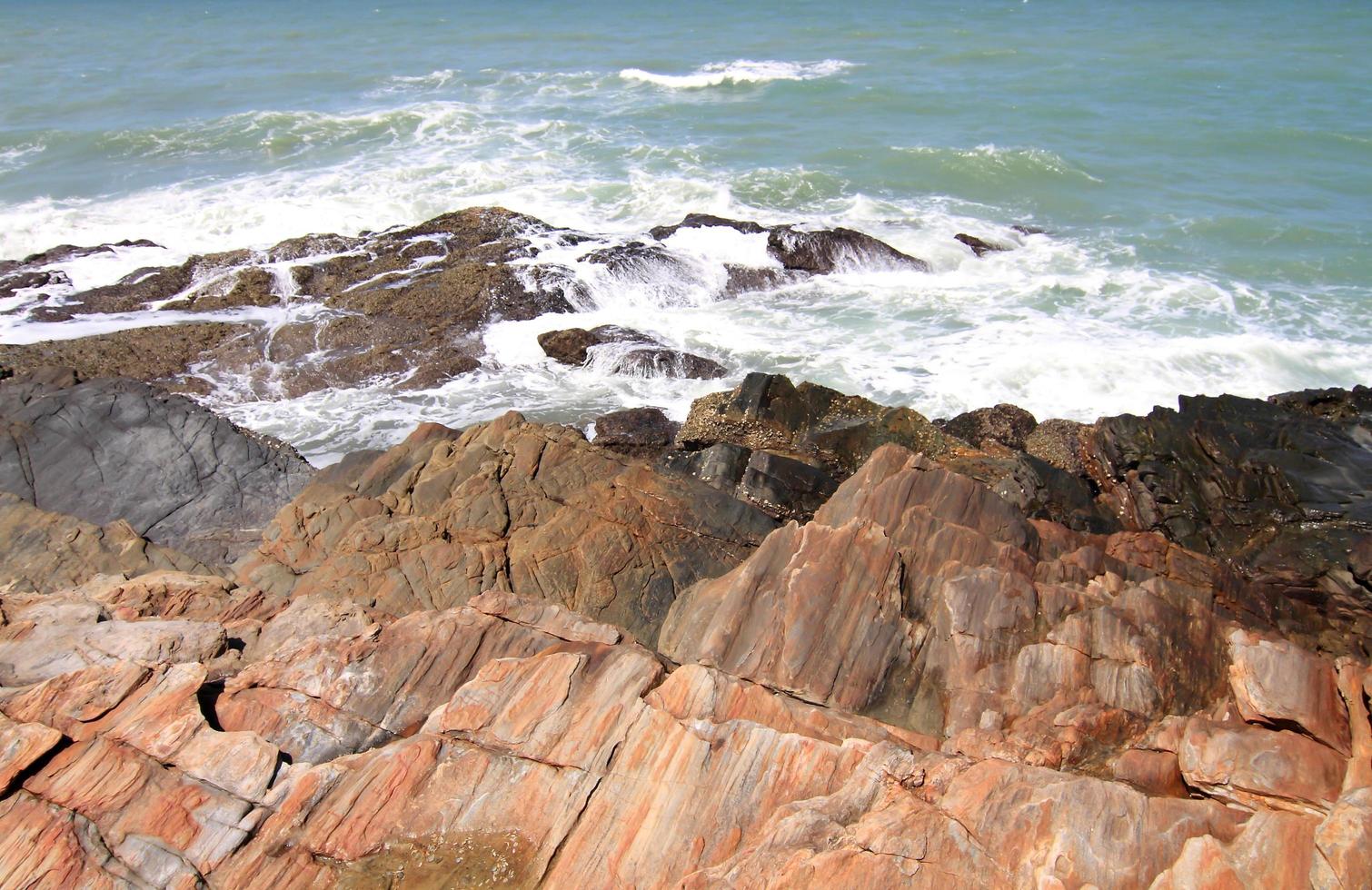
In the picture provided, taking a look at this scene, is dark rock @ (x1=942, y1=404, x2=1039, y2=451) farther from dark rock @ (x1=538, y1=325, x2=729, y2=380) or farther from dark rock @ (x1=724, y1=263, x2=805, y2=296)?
dark rock @ (x1=724, y1=263, x2=805, y2=296)

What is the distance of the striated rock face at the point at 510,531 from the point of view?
10.6 m

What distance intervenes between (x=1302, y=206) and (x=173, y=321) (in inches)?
1141

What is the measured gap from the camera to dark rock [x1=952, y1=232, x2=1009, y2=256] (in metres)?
24.3

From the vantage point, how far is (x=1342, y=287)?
22672 mm

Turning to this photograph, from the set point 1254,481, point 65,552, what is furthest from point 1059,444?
point 65,552

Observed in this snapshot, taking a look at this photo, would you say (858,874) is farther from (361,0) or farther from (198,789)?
(361,0)

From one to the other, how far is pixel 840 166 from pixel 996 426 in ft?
60.8

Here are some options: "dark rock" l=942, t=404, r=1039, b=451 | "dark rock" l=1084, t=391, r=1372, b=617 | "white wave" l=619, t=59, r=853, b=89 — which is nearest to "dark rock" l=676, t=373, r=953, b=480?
"dark rock" l=942, t=404, r=1039, b=451

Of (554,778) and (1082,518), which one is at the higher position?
(554,778)

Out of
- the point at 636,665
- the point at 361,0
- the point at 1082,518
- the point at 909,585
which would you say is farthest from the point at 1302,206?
the point at 361,0

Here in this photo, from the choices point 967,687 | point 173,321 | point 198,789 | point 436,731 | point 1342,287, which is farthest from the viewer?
point 1342,287

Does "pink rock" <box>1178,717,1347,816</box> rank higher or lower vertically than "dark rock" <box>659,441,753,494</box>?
higher

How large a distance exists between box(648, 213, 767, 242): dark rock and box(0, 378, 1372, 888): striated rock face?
1333 centimetres

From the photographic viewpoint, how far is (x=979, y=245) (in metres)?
24.5
